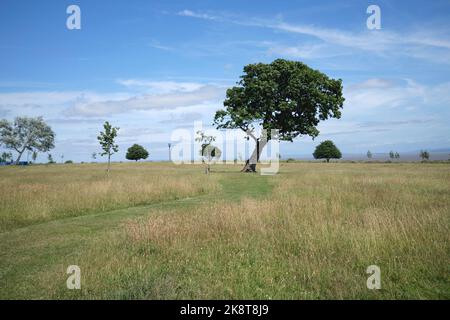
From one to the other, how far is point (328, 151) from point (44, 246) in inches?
4792

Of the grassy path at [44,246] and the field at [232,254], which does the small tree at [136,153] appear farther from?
the field at [232,254]

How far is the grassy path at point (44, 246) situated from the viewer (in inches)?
280

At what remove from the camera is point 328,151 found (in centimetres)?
12381

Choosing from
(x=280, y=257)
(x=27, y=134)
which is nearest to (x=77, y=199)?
(x=280, y=257)

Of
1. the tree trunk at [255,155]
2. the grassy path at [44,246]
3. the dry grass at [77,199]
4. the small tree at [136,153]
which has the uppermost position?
the small tree at [136,153]

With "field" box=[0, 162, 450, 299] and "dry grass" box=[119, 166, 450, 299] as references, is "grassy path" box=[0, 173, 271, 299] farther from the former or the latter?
"dry grass" box=[119, 166, 450, 299]

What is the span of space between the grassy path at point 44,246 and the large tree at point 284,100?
27364 millimetres

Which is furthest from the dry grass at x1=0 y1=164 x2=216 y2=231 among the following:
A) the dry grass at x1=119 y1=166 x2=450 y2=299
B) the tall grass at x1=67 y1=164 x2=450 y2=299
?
the tall grass at x1=67 y1=164 x2=450 y2=299

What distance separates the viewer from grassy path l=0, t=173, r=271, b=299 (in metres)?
7.11

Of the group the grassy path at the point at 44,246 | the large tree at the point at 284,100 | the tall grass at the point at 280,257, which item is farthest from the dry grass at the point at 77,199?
the large tree at the point at 284,100

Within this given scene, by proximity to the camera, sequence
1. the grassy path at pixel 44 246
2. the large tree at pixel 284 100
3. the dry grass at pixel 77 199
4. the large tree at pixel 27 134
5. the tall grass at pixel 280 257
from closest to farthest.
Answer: the tall grass at pixel 280 257, the grassy path at pixel 44 246, the dry grass at pixel 77 199, the large tree at pixel 284 100, the large tree at pixel 27 134

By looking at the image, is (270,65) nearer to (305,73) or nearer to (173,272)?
(305,73)

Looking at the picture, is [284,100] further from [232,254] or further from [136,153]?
[136,153]

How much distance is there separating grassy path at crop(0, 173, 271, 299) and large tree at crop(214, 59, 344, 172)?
27364 mm
